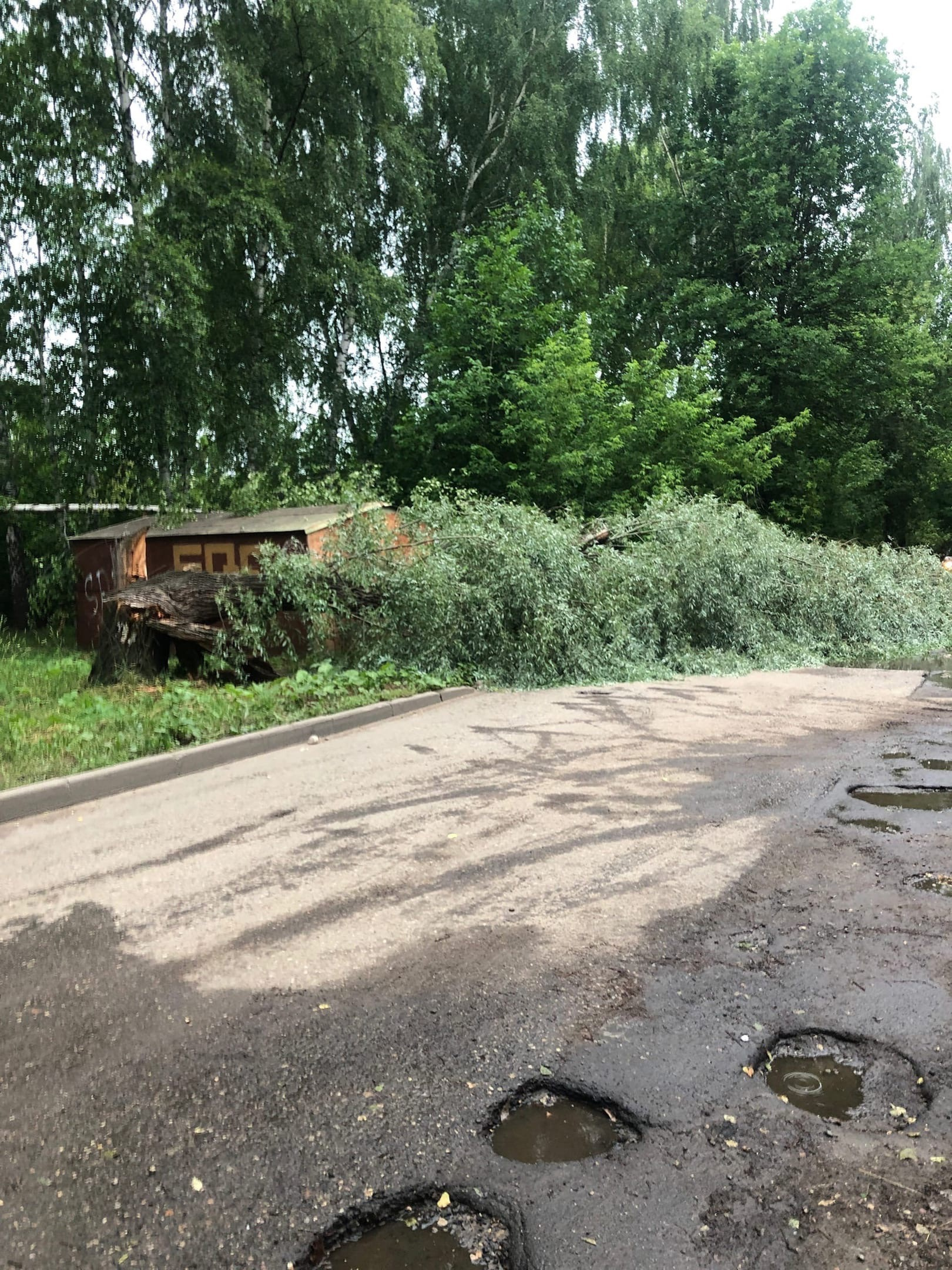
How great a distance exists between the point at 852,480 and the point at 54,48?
23885 millimetres

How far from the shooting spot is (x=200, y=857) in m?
5.11

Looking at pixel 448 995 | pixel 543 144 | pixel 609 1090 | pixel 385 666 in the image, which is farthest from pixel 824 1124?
pixel 543 144

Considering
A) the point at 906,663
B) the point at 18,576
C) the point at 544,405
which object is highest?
the point at 544,405

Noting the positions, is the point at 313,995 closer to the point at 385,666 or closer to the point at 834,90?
the point at 385,666

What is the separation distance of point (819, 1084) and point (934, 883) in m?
1.98

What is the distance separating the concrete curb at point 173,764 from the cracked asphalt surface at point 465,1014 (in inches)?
10.5

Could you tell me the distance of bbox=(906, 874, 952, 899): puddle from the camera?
434cm

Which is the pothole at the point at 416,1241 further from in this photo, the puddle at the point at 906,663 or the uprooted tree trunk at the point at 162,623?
the puddle at the point at 906,663

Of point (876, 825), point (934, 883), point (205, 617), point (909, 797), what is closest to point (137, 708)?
point (205, 617)

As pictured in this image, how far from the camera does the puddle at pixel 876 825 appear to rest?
17.6 ft

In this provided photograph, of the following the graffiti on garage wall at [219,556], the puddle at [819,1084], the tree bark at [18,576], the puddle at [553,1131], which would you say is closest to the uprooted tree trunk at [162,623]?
the graffiti on garage wall at [219,556]

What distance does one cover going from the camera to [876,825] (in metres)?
5.48

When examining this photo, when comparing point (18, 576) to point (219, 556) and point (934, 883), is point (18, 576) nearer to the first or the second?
point (219, 556)

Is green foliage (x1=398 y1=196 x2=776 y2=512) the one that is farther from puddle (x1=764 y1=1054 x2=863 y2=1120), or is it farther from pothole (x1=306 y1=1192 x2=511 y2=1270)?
pothole (x1=306 y1=1192 x2=511 y2=1270)
